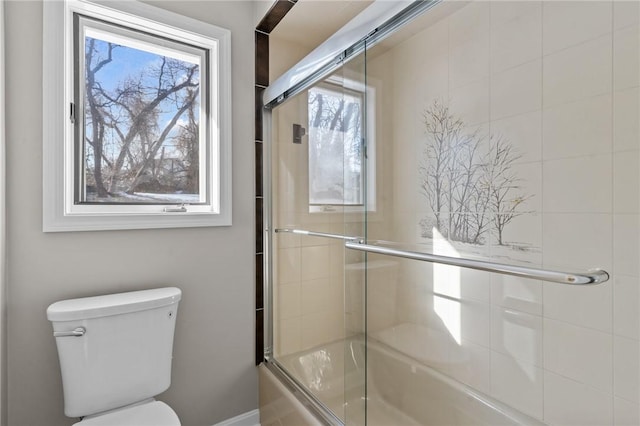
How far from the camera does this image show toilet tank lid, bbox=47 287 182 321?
123cm

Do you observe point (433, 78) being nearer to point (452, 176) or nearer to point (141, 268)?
point (452, 176)

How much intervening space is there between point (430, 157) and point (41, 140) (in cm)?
150

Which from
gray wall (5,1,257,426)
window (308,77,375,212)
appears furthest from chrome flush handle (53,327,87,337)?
window (308,77,375,212)

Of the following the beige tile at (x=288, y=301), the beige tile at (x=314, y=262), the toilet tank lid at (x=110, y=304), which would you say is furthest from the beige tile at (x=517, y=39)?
the toilet tank lid at (x=110, y=304)

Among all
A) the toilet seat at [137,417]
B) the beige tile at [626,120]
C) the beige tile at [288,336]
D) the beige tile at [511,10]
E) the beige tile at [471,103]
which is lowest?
the toilet seat at [137,417]

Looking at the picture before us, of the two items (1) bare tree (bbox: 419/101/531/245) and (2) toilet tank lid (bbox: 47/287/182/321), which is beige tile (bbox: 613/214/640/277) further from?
(2) toilet tank lid (bbox: 47/287/182/321)

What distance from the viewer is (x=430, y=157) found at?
126cm

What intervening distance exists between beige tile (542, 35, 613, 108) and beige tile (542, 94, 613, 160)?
0.03 meters

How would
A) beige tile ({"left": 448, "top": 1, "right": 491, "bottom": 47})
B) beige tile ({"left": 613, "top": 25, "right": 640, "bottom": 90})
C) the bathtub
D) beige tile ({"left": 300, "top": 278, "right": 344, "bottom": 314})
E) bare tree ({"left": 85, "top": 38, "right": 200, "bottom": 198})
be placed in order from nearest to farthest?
beige tile ({"left": 613, "top": 25, "right": 640, "bottom": 90}), beige tile ({"left": 448, "top": 1, "right": 491, "bottom": 47}), the bathtub, bare tree ({"left": 85, "top": 38, "right": 200, "bottom": 198}), beige tile ({"left": 300, "top": 278, "right": 344, "bottom": 314})

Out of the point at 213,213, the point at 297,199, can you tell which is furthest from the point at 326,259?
the point at 213,213

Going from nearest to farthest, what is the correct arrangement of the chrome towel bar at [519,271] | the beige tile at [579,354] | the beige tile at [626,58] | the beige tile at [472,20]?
the chrome towel bar at [519,271] < the beige tile at [626,58] < the beige tile at [579,354] < the beige tile at [472,20]

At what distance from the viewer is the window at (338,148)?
1319mm

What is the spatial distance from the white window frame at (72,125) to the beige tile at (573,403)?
152 cm

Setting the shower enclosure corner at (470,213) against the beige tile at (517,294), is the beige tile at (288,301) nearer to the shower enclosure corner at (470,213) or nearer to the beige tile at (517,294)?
the shower enclosure corner at (470,213)
